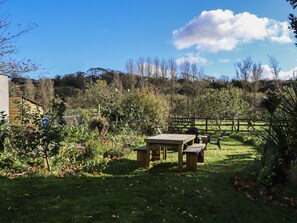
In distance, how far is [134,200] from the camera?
496 centimetres

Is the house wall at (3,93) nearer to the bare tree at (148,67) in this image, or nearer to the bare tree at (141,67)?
the bare tree at (141,67)

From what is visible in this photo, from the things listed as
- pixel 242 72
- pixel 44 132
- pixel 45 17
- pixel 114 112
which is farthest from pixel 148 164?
pixel 242 72

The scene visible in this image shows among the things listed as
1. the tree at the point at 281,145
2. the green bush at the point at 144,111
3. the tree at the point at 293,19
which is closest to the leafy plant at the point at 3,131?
the tree at the point at 281,145

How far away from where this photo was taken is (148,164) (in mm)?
8102

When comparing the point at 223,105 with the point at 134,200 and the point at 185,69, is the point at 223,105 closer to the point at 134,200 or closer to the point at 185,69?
the point at 134,200

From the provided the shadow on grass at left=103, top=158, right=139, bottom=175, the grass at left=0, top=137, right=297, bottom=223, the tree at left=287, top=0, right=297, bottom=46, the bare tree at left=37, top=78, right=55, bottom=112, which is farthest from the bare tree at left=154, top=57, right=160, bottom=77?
the tree at left=287, top=0, right=297, bottom=46

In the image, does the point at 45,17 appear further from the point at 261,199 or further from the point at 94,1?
the point at 261,199

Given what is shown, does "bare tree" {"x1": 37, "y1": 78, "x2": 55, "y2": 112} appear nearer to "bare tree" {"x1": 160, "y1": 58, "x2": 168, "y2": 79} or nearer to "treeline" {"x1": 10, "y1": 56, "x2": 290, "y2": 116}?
"treeline" {"x1": 10, "y1": 56, "x2": 290, "y2": 116}

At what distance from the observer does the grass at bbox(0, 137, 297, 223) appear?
433cm

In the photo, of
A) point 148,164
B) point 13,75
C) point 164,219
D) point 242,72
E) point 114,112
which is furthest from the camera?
point 242,72

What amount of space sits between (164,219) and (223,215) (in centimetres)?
103

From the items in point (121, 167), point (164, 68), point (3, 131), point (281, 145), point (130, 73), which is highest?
point (164, 68)

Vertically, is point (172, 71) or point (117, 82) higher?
point (172, 71)

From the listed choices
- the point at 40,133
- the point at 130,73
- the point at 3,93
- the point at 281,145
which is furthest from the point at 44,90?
the point at 281,145
